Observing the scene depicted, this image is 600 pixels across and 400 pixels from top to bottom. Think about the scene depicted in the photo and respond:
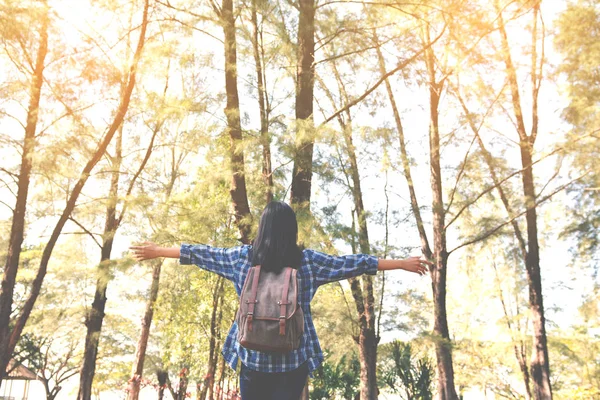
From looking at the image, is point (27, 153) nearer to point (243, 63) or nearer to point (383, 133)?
point (243, 63)

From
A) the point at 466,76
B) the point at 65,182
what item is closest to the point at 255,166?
the point at 65,182

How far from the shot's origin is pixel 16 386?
43.9m

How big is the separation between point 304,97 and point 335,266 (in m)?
4.10

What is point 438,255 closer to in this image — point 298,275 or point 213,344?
point 213,344

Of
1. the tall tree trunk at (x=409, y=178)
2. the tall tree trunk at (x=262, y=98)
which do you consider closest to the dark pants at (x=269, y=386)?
the tall tree trunk at (x=262, y=98)

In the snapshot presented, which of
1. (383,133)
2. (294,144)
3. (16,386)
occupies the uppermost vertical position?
(383,133)

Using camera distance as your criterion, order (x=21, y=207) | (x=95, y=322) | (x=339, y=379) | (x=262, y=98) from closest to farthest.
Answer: (x=262, y=98) → (x=21, y=207) → (x=95, y=322) → (x=339, y=379)

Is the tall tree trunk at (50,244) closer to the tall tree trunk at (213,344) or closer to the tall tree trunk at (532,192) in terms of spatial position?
the tall tree trunk at (213,344)

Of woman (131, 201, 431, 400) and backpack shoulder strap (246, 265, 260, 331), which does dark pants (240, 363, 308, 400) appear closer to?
woman (131, 201, 431, 400)

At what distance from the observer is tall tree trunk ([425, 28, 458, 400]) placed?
9812 millimetres

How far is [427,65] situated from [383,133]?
7.12ft

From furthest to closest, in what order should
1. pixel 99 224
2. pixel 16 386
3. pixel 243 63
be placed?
pixel 16 386, pixel 99 224, pixel 243 63

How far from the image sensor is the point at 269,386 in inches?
72.5

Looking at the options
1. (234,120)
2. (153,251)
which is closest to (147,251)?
→ (153,251)
